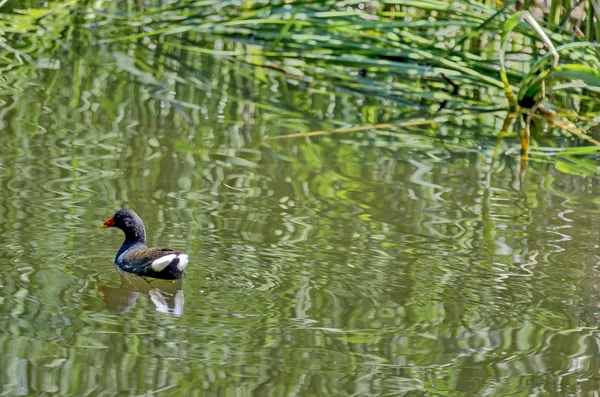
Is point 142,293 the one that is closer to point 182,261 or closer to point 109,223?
point 182,261

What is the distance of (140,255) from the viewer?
4773 mm

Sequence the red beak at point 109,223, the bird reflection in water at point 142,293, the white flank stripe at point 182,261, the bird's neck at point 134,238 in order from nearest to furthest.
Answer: the bird reflection in water at point 142,293 < the white flank stripe at point 182,261 < the bird's neck at point 134,238 < the red beak at point 109,223

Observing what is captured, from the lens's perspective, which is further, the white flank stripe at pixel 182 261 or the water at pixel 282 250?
the white flank stripe at pixel 182 261

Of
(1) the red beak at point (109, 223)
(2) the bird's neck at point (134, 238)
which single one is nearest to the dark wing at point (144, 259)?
(2) the bird's neck at point (134, 238)

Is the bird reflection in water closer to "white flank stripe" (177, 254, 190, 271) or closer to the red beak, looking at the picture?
"white flank stripe" (177, 254, 190, 271)

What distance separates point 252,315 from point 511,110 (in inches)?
162

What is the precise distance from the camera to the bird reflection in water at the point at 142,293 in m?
4.39

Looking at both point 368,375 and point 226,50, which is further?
point 226,50

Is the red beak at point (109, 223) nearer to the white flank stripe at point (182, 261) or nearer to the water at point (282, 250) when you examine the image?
the water at point (282, 250)

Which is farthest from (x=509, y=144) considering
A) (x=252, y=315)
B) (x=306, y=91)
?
(x=252, y=315)

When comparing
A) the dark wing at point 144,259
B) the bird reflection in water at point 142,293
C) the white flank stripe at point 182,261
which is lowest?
the bird reflection in water at point 142,293

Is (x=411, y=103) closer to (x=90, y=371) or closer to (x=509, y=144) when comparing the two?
(x=509, y=144)

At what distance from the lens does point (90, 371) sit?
12.3ft

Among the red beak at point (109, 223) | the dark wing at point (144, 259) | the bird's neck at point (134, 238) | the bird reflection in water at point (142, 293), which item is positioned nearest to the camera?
the bird reflection in water at point (142, 293)
